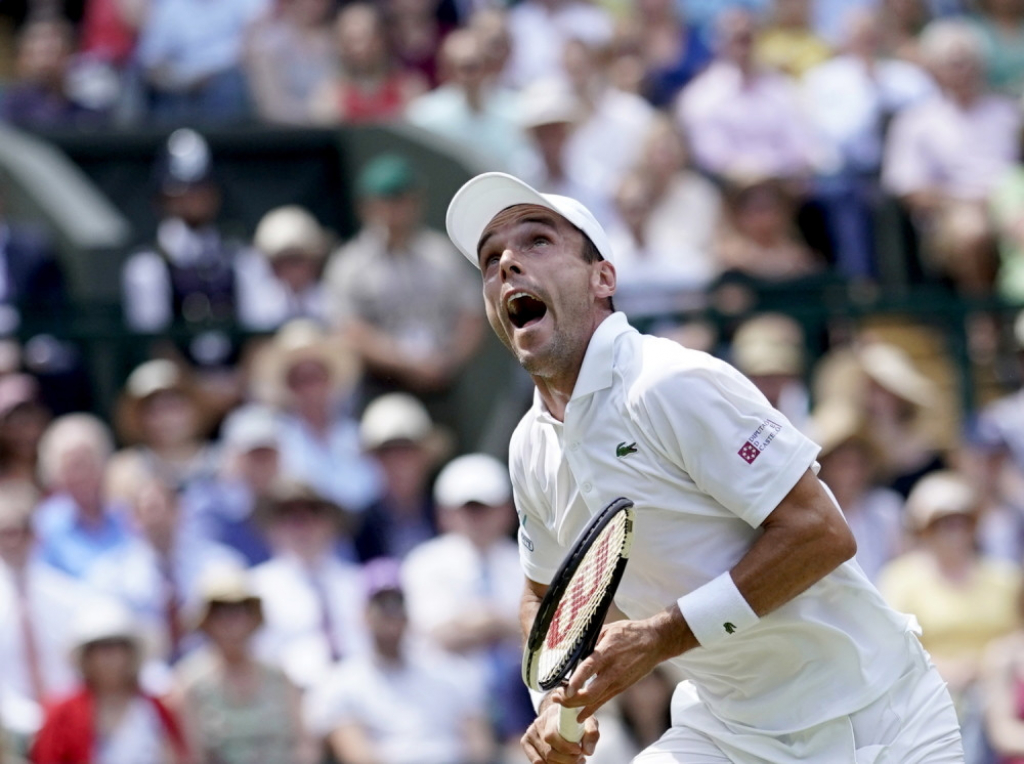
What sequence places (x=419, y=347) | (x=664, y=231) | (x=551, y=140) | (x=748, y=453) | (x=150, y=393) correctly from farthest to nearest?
1. (x=664, y=231)
2. (x=551, y=140)
3. (x=419, y=347)
4. (x=150, y=393)
5. (x=748, y=453)

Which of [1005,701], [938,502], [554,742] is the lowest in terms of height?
[1005,701]

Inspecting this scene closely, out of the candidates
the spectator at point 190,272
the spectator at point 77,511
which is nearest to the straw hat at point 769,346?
the spectator at point 190,272

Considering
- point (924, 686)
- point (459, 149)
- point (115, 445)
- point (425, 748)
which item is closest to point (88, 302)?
point (115, 445)

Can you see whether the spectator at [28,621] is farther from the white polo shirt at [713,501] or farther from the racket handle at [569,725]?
the racket handle at [569,725]

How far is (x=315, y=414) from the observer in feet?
29.3

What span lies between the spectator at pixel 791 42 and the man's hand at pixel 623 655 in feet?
27.6

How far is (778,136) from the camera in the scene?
11.2 m

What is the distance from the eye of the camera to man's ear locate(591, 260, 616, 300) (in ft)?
14.1

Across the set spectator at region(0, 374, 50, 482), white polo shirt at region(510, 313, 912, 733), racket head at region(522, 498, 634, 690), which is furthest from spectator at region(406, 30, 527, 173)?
racket head at region(522, 498, 634, 690)

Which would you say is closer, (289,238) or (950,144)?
(289,238)

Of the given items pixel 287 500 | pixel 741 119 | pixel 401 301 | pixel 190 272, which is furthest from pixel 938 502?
pixel 190 272

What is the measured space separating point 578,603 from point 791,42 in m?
8.92

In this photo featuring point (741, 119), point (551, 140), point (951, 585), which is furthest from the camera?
point (741, 119)

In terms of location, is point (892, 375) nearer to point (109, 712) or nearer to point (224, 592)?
point (224, 592)
